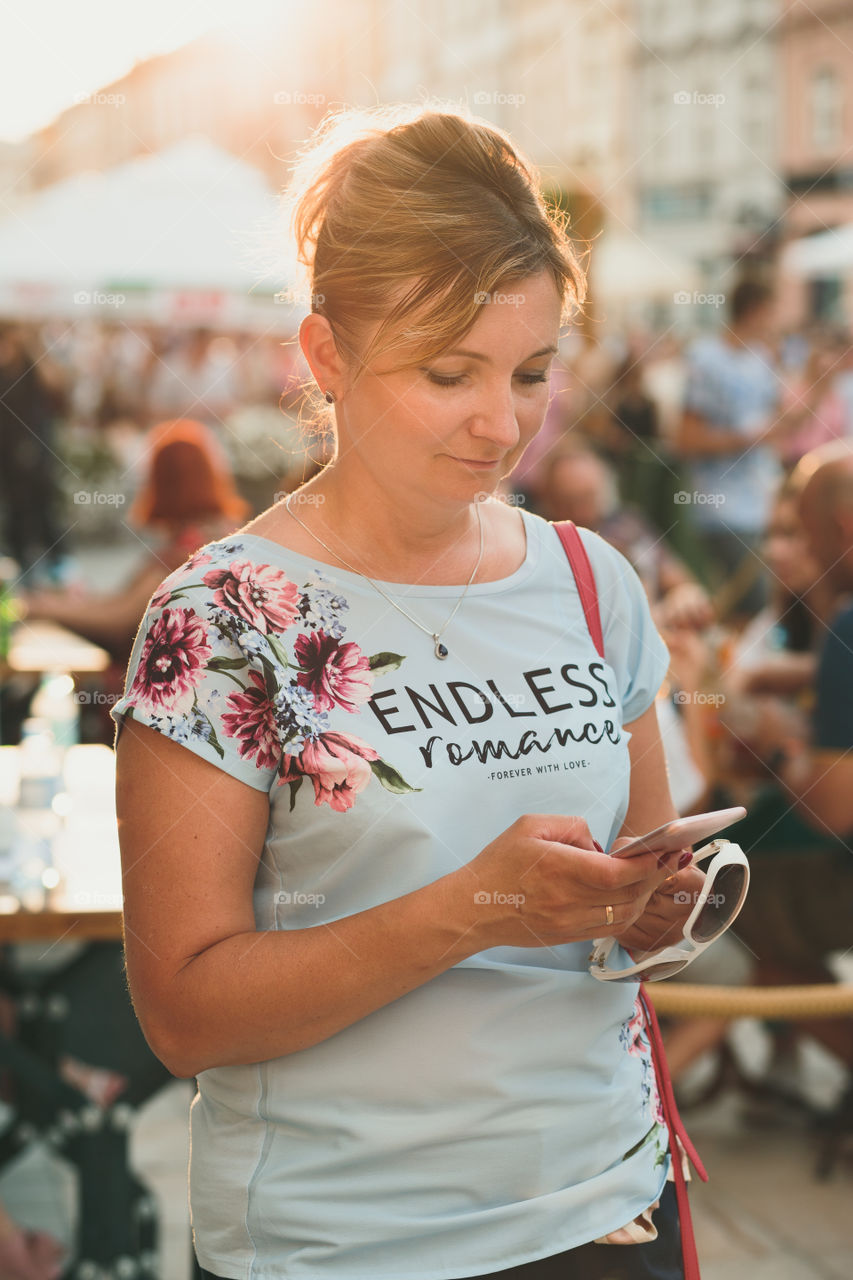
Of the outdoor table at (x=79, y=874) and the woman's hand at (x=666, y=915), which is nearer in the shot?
the woman's hand at (x=666, y=915)

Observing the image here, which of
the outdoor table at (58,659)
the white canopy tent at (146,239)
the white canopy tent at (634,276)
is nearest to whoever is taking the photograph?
the outdoor table at (58,659)

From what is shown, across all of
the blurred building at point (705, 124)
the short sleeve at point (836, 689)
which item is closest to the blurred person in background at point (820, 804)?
the short sleeve at point (836, 689)

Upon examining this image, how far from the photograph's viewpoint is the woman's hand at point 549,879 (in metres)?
1.12

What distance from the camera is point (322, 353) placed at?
1362 millimetres

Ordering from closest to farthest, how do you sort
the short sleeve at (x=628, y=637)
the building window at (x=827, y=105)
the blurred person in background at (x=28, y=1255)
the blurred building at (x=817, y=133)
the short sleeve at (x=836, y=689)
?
the short sleeve at (x=628, y=637), the blurred person in background at (x=28, y=1255), the short sleeve at (x=836, y=689), the blurred building at (x=817, y=133), the building window at (x=827, y=105)

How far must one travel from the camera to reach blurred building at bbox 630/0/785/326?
31.3 m

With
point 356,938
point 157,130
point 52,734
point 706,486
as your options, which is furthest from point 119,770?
point 157,130

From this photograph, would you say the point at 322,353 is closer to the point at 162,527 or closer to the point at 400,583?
the point at 400,583

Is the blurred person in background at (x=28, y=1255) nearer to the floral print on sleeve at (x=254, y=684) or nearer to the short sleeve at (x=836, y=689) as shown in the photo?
the floral print on sleeve at (x=254, y=684)

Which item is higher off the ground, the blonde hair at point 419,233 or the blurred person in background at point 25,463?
the blonde hair at point 419,233

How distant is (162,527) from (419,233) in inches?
133

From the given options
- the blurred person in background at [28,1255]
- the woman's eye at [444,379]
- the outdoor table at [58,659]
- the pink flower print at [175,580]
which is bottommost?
the blurred person in background at [28,1255]

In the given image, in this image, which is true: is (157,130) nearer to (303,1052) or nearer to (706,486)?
(706,486)

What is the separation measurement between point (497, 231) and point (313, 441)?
0.48 metres
